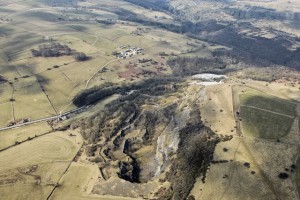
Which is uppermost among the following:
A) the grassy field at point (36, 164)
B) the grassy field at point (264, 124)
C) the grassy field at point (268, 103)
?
the grassy field at point (268, 103)

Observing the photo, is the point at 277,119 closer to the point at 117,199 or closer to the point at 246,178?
the point at 246,178

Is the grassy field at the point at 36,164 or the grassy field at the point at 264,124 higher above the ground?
the grassy field at the point at 264,124

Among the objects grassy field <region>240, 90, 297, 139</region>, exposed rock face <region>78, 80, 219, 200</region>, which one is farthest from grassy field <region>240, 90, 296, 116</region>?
exposed rock face <region>78, 80, 219, 200</region>

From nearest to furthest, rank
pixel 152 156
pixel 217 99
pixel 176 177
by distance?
pixel 176 177 → pixel 152 156 → pixel 217 99

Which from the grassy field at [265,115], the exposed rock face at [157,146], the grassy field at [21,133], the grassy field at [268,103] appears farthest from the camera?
the grassy field at [21,133]

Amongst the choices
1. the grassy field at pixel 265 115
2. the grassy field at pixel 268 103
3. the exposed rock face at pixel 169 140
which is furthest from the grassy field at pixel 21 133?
the grassy field at pixel 268 103

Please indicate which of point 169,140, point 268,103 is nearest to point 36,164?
point 169,140

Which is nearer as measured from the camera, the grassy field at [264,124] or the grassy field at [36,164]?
the grassy field at [36,164]

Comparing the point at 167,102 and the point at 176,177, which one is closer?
the point at 176,177

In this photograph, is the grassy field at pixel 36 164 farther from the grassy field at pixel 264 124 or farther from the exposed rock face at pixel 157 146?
the grassy field at pixel 264 124

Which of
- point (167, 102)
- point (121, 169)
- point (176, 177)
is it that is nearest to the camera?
point (176, 177)

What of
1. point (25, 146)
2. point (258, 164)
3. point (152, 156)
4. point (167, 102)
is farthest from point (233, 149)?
point (25, 146)
